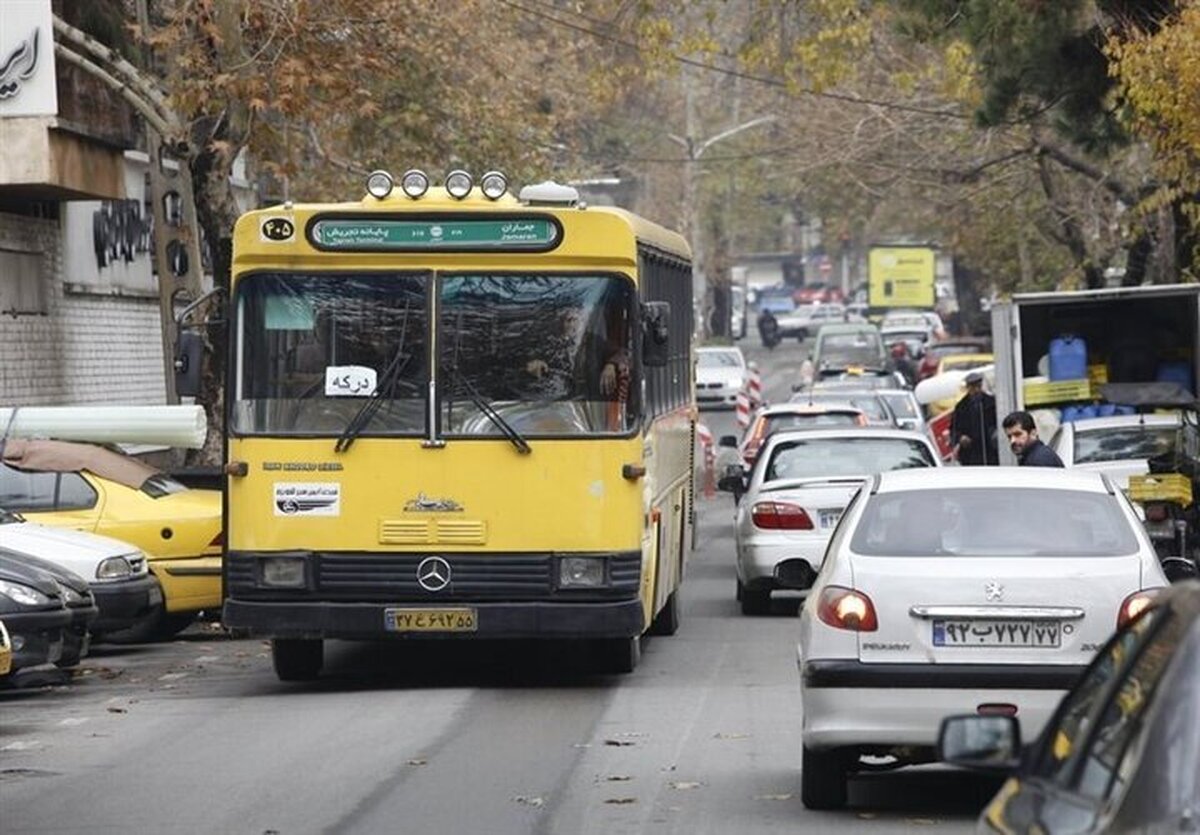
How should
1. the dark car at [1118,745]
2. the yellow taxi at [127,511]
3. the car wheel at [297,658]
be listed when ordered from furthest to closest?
the yellow taxi at [127,511]
the car wheel at [297,658]
the dark car at [1118,745]

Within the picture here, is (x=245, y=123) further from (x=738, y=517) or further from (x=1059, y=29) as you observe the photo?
(x=1059, y=29)

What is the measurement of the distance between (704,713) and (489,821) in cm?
408

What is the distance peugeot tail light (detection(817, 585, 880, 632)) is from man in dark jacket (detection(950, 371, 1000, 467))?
19.3 m

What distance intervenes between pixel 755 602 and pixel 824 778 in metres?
10.9

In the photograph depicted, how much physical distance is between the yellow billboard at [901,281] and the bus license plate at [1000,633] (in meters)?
83.7

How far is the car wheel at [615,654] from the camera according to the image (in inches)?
669

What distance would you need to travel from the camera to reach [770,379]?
264 ft

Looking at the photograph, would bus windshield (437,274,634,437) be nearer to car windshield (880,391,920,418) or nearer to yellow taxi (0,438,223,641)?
yellow taxi (0,438,223,641)

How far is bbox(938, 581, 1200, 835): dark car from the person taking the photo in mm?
4832

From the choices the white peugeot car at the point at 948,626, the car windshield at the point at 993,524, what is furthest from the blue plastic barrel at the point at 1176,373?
the white peugeot car at the point at 948,626

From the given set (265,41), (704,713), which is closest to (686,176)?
(265,41)

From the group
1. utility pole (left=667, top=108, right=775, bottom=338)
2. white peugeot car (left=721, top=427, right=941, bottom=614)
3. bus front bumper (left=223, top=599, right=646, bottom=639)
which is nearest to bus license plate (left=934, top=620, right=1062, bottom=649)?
bus front bumper (left=223, top=599, right=646, bottom=639)

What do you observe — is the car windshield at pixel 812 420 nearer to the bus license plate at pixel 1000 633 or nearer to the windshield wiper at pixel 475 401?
the windshield wiper at pixel 475 401

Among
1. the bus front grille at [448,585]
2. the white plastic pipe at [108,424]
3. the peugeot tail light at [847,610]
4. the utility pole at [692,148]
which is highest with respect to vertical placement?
the utility pole at [692,148]
